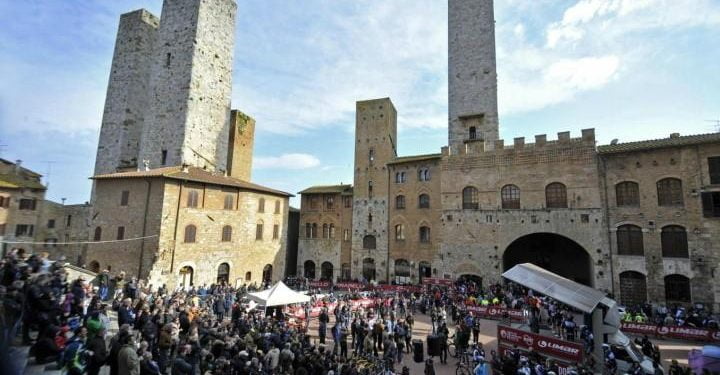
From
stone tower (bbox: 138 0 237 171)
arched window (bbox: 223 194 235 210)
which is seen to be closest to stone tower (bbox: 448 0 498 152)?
arched window (bbox: 223 194 235 210)

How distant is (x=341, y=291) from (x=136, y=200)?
1703cm

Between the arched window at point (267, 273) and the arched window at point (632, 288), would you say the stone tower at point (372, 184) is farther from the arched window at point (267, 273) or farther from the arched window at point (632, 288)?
the arched window at point (632, 288)

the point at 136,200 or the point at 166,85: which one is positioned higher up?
the point at 166,85

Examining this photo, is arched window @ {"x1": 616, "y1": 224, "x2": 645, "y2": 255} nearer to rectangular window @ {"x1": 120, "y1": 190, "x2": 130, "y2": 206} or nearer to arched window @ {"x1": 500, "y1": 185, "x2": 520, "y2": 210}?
arched window @ {"x1": 500, "y1": 185, "x2": 520, "y2": 210}

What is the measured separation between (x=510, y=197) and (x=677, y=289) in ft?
36.6

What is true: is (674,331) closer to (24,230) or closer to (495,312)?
(495,312)

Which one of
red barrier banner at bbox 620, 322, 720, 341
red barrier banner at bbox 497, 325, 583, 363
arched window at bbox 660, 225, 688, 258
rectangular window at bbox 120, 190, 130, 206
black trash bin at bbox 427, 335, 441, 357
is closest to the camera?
red barrier banner at bbox 497, 325, 583, 363

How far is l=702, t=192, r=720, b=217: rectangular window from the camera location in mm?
20469

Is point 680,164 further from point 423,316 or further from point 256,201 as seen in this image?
point 256,201

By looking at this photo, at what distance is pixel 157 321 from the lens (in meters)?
11.5

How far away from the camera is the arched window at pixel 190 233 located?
79.1ft

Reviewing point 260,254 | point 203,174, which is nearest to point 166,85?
point 203,174

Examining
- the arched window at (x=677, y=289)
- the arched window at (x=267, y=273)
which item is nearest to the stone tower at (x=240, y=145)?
the arched window at (x=267, y=273)

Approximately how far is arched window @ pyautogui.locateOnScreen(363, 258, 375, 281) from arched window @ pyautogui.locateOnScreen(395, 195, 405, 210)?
569cm
